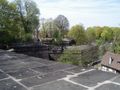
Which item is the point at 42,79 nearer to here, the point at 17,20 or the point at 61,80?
the point at 61,80

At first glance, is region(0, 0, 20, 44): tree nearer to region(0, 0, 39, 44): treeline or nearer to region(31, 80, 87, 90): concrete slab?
region(0, 0, 39, 44): treeline

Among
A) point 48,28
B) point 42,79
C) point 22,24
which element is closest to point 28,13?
point 22,24

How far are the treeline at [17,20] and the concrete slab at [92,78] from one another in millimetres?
27418

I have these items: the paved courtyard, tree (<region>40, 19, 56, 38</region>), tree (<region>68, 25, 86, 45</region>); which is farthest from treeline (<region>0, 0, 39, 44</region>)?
the paved courtyard

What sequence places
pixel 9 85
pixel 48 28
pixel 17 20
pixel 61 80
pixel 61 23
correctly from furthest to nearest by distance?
1. pixel 61 23
2. pixel 48 28
3. pixel 17 20
4. pixel 61 80
5. pixel 9 85

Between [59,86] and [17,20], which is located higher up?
[17,20]

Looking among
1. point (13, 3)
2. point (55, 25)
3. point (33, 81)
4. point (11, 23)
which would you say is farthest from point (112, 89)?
point (55, 25)

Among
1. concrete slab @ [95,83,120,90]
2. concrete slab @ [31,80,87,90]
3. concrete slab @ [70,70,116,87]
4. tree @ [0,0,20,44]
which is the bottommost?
concrete slab @ [95,83,120,90]

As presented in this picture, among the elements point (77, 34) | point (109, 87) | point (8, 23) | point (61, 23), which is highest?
point (61, 23)

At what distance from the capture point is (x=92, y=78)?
262 centimetres

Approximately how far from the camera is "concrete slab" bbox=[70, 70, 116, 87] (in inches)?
95.2

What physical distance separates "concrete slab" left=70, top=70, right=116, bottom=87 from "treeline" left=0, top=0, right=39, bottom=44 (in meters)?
27.4

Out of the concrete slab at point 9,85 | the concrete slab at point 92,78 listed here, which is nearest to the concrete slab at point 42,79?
the concrete slab at point 9,85

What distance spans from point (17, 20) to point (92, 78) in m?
33.9
